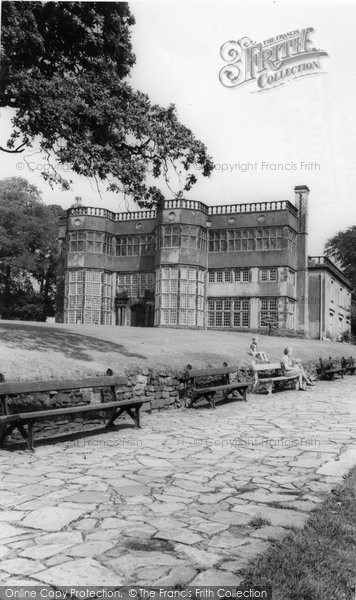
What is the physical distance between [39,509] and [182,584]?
1.80m

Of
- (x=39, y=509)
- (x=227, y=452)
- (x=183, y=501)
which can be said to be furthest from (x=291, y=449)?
(x=39, y=509)

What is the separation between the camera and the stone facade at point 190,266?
121ft

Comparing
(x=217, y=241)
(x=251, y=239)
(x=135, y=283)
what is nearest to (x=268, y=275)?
(x=251, y=239)

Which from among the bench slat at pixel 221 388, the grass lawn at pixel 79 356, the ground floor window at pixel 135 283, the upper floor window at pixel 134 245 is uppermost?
the upper floor window at pixel 134 245

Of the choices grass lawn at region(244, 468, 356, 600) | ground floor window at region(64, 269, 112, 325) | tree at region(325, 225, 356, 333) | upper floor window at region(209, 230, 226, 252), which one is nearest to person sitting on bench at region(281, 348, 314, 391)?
grass lawn at region(244, 468, 356, 600)

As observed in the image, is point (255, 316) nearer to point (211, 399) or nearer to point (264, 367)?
point (264, 367)

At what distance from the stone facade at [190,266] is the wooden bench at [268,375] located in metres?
20.2

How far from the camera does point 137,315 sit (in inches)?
1582

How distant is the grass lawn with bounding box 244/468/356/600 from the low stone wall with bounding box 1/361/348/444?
4.64 metres

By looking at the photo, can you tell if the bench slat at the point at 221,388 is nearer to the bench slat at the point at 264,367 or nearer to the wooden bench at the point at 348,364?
the bench slat at the point at 264,367

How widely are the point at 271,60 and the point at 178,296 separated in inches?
1171

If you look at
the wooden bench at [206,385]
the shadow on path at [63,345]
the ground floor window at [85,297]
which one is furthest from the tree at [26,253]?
the wooden bench at [206,385]

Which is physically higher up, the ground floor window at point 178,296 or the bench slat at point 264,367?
the ground floor window at point 178,296

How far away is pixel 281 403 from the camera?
12.3 metres
